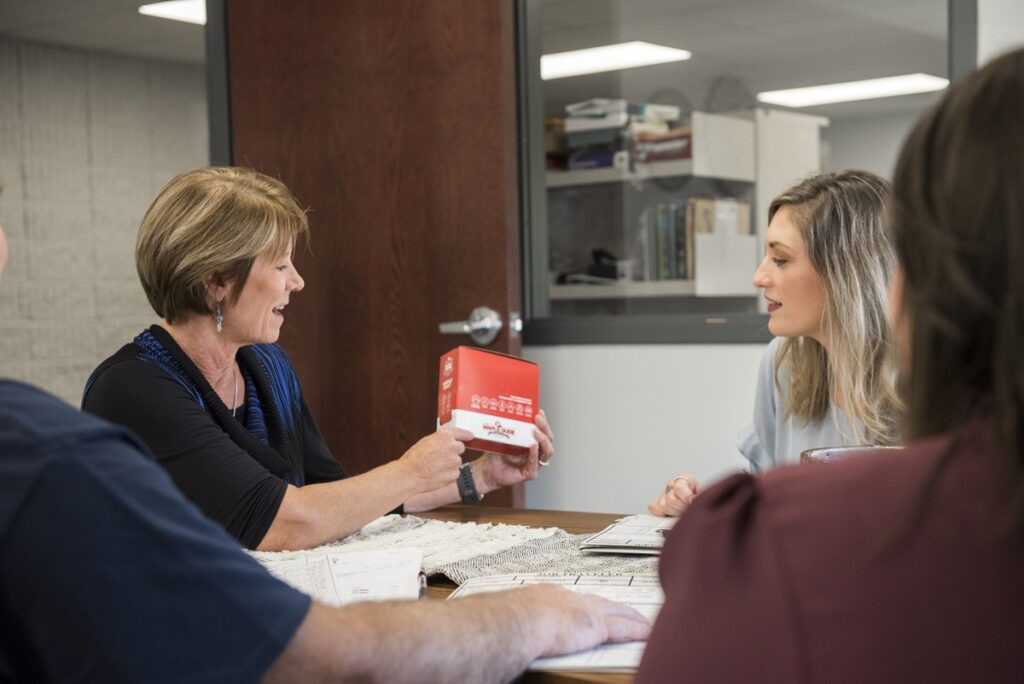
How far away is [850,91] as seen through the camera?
3.42 meters

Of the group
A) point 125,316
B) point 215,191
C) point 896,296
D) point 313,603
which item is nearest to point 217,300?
point 215,191

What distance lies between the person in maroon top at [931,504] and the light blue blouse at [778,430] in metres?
1.35

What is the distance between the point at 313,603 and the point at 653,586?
569 mm

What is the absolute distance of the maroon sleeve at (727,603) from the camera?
65cm

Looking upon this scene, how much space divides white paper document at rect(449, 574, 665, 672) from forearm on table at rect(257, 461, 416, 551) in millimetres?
414

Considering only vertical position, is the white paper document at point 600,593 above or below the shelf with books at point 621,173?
below

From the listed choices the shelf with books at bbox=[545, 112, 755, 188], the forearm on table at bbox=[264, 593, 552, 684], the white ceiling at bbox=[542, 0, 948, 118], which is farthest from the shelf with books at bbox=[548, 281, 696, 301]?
A: the forearm on table at bbox=[264, 593, 552, 684]

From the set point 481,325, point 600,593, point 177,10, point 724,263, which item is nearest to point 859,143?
point 724,263

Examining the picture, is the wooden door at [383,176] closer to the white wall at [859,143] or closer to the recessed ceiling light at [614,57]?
the recessed ceiling light at [614,57]

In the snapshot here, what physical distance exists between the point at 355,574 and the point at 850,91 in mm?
2521

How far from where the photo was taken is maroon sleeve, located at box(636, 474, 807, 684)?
65 cm

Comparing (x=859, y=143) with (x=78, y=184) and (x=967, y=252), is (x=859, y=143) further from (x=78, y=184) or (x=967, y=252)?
(x=78, y=184)

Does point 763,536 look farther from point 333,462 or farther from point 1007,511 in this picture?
point 333,462

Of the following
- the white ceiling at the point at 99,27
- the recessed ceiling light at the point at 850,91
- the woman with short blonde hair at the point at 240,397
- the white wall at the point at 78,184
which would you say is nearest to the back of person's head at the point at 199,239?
the woman with short blonde hair at the point at 240,397
